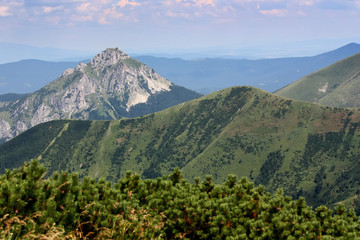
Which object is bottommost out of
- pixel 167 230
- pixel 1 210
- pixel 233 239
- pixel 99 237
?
pixel 167 230

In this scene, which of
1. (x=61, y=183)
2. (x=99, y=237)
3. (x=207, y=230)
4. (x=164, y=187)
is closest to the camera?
(x=99, y=237)

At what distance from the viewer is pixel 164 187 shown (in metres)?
31.6

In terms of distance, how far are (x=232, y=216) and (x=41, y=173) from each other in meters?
15.1

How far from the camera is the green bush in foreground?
18281mm

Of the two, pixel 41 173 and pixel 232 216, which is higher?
pixel 41 173

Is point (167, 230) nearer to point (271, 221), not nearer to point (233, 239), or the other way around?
point (233, 239)

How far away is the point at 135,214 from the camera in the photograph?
68.5 feet

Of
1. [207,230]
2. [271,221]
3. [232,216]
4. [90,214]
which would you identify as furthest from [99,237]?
[271,221]

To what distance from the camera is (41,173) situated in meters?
22.8

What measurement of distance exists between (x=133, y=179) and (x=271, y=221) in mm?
14692

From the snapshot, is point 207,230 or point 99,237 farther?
point 207,230

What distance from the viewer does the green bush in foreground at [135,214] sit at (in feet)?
60.0

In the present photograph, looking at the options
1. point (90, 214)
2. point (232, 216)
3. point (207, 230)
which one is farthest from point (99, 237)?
point (232, 216)

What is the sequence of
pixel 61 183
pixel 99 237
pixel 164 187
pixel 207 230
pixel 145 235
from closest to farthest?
pixel 99 237, pixel 145 235, pixel 61 183, pixel 207 230, pixel 164 187
